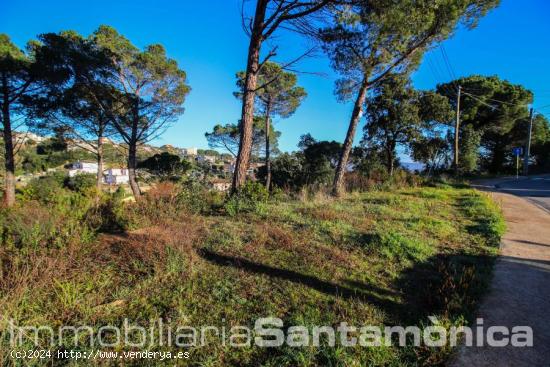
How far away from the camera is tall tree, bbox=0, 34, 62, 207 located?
36.2 ft

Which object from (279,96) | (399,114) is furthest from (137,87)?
(399,114)

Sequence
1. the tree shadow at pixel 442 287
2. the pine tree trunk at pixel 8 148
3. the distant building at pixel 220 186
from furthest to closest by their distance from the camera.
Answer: the pine tree trunk at pixel 8 148
the distant building at pixel 220 186
the tree shadow at pixel 442 287

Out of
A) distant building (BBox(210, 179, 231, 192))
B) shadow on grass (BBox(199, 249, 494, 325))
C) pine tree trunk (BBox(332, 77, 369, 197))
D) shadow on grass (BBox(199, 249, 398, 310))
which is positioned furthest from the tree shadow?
pine tree trunk (BBox(332, 77, 369, 197))

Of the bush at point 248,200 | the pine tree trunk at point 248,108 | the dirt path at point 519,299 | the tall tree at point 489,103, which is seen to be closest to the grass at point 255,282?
the dirt path at point 519,299

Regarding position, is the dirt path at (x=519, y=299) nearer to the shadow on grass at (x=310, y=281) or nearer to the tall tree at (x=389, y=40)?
the shadow on grass at (x=310, y=281)

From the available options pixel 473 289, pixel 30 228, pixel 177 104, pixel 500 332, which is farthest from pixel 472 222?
pixel 177 104

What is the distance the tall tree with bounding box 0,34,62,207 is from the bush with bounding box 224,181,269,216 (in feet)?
38.9

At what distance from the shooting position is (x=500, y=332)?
2.15 meters

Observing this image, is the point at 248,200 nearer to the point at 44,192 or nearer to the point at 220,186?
the point at 220,186

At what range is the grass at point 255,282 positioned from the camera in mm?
1991

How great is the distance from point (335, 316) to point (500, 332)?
1426 mm

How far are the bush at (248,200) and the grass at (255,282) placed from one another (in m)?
0.87

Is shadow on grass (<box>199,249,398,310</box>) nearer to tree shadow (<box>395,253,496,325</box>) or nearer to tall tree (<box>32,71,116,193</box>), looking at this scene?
tree shadow (<box>395,253,496,325</box>)

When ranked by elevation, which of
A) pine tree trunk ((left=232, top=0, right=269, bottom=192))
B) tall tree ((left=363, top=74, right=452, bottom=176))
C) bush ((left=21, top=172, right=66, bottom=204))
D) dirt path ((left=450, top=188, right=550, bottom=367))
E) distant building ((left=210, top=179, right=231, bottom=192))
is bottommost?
dirt path ((left=450, top=188, right=550, bottom=367))
